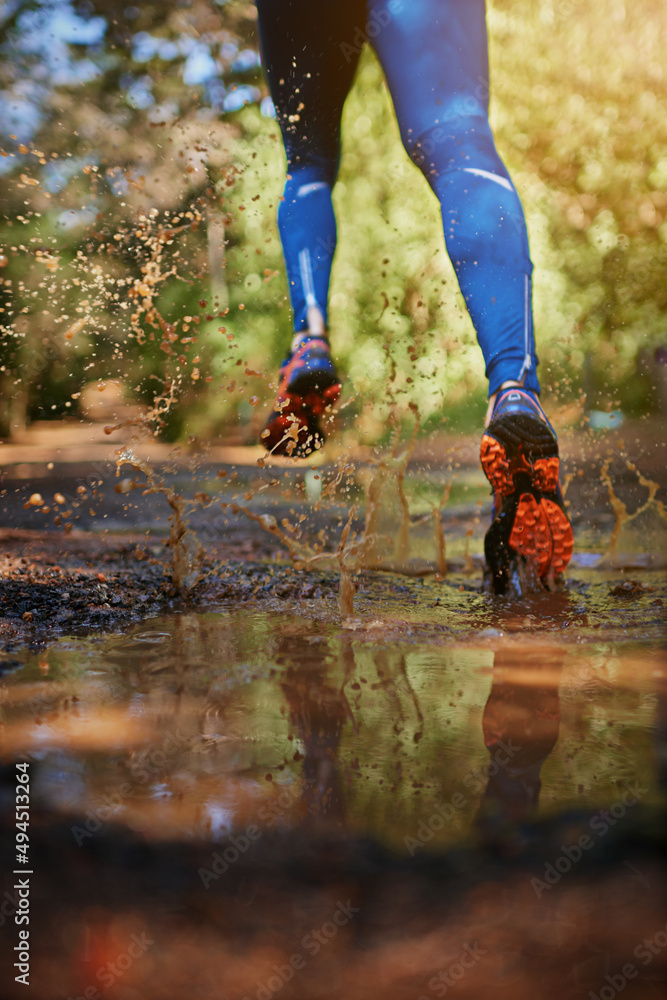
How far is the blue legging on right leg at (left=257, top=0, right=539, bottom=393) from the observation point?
2.79m

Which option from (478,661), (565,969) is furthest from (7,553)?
(565,969)

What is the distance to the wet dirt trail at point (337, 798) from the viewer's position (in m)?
0.82

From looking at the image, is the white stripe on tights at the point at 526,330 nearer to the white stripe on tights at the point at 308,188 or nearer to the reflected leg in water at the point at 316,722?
the white stripe on tights at the point at 308,188

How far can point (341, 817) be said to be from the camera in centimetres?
107

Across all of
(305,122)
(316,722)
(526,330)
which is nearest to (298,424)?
(526,330)

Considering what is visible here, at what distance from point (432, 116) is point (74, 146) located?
193 centimetres

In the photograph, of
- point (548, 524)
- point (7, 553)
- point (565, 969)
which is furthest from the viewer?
point (7, 553)

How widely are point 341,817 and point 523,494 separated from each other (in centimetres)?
163

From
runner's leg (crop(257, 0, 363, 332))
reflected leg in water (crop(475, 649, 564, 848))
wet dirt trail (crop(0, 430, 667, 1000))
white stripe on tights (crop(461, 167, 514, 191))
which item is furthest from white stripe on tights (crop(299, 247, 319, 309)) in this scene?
reflected leg in water (crop(475, 649, 564, 848))

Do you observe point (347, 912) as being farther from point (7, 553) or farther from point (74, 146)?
point (74, 146)

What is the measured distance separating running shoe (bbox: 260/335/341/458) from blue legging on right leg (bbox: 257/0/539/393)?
0.16 metres

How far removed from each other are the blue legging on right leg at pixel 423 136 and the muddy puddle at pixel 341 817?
133cm

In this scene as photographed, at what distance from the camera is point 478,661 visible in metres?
1.81

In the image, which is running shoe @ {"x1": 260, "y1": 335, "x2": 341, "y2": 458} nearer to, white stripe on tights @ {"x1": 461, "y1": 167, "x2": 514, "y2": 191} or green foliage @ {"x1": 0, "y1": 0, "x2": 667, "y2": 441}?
green foliage @ {"x1": 0, "y1": 0, "x2": 667, "y2": 441}
